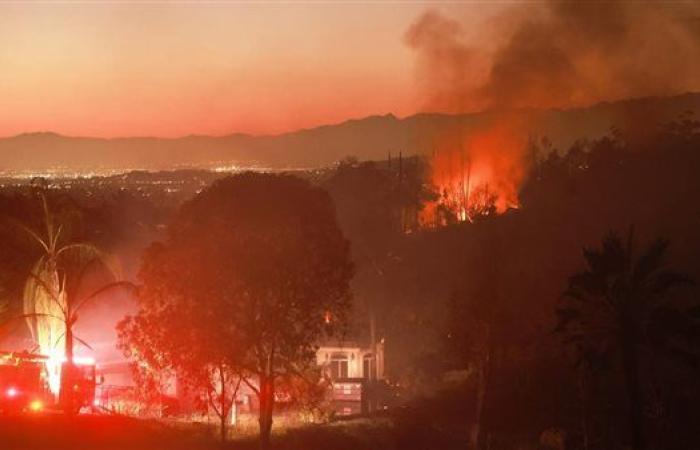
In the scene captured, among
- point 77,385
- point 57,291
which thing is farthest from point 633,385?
point 57,291

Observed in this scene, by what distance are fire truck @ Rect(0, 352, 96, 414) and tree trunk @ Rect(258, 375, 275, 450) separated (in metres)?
7.14

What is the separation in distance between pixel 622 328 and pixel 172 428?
15.4 metres

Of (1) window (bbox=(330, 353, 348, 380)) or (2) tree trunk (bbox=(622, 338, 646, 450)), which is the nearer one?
(2) tree trunk (bbox=(622, 338, 646, 450))

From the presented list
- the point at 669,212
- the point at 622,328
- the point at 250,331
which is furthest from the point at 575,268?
the point at 250,331

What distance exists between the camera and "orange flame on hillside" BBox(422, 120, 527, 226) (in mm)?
102938

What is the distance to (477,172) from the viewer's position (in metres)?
115

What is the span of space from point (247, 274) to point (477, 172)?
3401 inches

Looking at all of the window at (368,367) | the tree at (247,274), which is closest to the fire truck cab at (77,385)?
the tree at (247,274)

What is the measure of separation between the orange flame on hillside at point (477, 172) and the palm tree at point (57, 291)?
60458 millimetres

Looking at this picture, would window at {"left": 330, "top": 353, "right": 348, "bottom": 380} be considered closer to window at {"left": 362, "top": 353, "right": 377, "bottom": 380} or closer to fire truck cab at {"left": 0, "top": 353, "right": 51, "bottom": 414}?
window at {"left": 362, "top": 353, "right": 377, "bottom": 380}

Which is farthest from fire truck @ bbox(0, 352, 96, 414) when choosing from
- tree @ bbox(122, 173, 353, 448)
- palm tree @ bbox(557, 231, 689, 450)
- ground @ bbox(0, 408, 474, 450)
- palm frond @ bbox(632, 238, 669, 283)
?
palm frond @ bbox(632, 238, 669, 283)

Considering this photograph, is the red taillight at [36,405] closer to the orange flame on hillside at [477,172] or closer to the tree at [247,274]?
the tree at [247,274]

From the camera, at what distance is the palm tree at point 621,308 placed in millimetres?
30094

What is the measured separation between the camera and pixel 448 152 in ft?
409
